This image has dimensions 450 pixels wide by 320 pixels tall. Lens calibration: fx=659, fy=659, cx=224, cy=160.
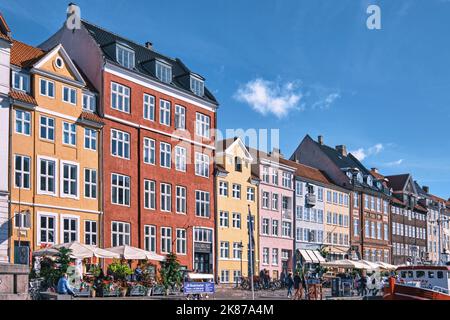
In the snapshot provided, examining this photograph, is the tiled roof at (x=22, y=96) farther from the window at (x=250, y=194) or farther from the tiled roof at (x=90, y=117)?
the window at (x=250, y=194)

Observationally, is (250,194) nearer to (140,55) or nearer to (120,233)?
(140,55)

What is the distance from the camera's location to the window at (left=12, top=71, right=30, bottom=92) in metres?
38.8

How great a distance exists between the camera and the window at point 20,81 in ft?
127

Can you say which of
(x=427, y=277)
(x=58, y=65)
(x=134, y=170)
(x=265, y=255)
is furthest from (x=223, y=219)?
(x=58, y=65)

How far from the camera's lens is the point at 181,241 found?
50.9 meters

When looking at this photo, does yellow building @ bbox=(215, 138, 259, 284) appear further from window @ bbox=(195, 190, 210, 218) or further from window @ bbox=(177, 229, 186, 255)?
window @ bbox=(177, 229, 186, 255)

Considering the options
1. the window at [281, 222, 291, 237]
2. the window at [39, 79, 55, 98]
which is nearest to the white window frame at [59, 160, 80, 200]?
the window at [39, 79, 55, 98]

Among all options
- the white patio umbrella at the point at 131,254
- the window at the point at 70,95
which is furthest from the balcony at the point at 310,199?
the window at the point at 70,95

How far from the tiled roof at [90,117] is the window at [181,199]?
32.4 ft

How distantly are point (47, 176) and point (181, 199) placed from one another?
13962mm

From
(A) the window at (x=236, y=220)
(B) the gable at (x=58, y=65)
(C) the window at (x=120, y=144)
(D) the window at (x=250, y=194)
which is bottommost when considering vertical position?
(A) the window at (x=236, y=220)

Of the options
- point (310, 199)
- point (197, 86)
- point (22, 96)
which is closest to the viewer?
point (22, 96)

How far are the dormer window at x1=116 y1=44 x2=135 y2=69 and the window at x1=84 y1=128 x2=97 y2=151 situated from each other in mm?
6046
